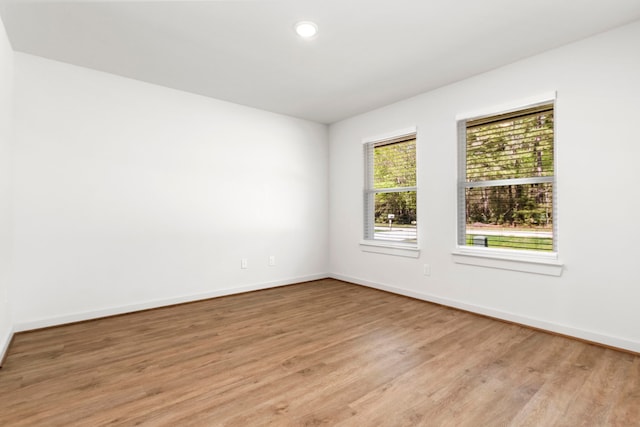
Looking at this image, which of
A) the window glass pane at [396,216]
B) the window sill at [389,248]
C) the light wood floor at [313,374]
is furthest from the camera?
the window glass pane at [396,216]

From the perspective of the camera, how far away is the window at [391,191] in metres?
4.23

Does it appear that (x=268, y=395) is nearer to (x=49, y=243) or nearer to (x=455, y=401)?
(x=455, y=401)

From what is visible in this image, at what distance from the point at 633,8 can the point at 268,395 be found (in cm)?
367

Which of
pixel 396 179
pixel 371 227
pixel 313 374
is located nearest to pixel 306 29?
pixel 396 179

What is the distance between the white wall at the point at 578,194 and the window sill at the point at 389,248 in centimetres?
33

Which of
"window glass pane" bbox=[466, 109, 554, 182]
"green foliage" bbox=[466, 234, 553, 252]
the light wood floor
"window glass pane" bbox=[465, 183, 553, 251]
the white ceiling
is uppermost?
the white ceiling

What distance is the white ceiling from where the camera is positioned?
2.30 meters


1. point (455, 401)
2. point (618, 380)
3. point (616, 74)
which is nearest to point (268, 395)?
point (455, 401)

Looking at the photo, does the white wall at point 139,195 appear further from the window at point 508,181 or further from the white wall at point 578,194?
the window at point 508,181

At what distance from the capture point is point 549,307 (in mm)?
2889

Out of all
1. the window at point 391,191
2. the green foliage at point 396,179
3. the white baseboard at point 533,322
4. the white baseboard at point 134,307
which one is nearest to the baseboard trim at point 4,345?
the white baseboard at point 134,307

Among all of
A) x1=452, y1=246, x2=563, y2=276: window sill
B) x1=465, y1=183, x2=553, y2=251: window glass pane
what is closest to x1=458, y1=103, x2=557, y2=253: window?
x1=465, y1=183, x2=553, y2=251: window glass pane

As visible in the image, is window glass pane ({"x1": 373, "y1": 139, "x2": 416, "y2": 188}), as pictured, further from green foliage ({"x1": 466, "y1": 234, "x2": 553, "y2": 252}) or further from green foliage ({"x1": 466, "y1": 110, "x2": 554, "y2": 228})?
green foliage ({"x1": 466, "y1": 234, "x2": 553, "y2": 252})

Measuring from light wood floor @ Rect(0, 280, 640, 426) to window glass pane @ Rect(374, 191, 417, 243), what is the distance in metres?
1.29
